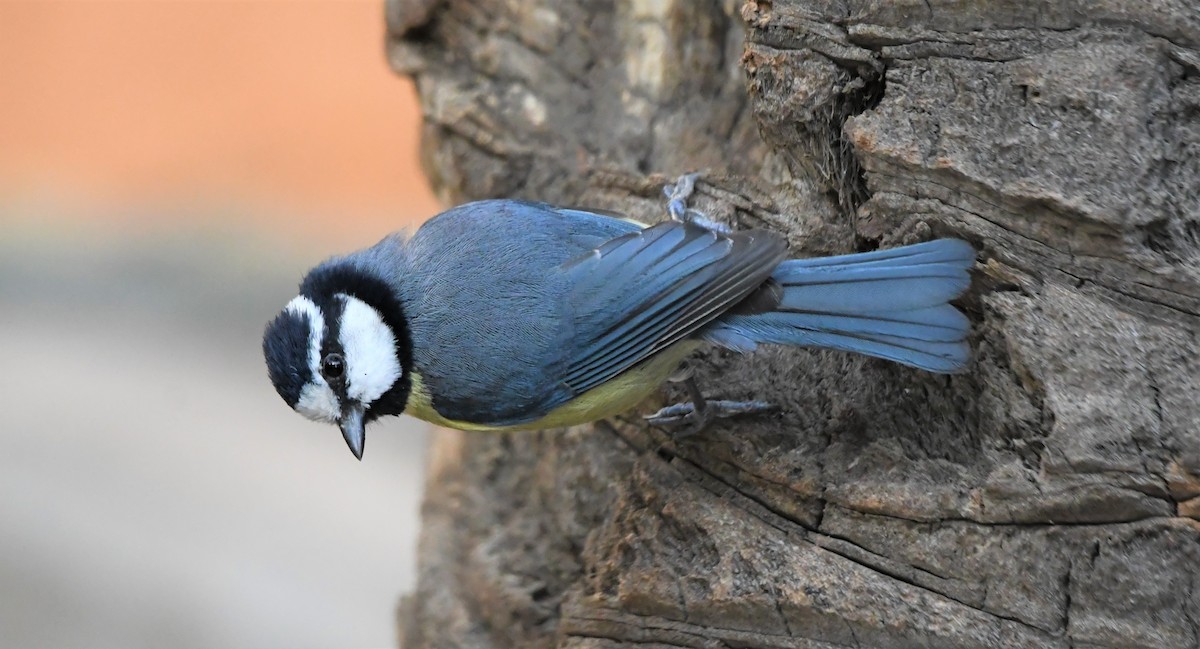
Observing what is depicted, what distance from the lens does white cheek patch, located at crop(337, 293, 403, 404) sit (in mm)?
2756

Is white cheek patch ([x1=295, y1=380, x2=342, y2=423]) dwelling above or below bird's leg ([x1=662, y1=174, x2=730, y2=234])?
below

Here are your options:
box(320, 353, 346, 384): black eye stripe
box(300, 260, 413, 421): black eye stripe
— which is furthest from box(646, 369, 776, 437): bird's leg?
box(320, 353, 346, 384): black eye stripe

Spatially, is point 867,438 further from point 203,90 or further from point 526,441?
point 203,90

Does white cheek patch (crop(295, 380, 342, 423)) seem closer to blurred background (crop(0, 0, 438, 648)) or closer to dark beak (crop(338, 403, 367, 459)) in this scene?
dark beak (crop(338, 403, 367, 459))

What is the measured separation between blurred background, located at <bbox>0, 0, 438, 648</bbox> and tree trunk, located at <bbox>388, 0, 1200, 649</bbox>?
1.68 metres

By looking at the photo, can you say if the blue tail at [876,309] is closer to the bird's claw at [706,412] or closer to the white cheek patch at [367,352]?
the bird's claw at [706,412]

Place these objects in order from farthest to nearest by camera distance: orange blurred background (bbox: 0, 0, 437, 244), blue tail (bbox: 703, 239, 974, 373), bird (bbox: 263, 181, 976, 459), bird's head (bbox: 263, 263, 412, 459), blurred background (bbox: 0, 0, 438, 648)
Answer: orange blurred background (bbox: 0, 0, 437, 244) < blurred background (bbox: 0, 0, 438, 648) < bird's head (bbox: 263, 263, 412, 459) < bird (bbox: 263, 181, 976, 459) < blue tail (bbox: 703, 239, 974, 373)

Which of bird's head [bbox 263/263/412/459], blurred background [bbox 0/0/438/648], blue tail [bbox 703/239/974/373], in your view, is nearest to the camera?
blue tail [bbox 703/239/974/373]

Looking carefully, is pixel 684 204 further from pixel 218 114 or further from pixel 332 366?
pixel 218 114

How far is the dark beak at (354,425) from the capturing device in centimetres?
279

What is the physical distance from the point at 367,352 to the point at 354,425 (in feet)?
0.58

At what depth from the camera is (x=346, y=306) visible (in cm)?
281

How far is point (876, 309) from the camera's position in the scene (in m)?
2.37

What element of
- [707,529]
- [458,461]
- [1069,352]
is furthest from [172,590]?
[1069,352]
